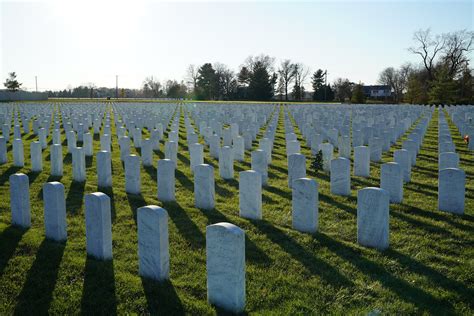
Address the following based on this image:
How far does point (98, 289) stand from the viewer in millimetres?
4090

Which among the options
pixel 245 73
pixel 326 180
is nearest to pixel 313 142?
pixel 326 180

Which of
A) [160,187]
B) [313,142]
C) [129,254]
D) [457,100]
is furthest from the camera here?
[457,100]

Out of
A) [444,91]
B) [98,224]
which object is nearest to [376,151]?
[98,224]

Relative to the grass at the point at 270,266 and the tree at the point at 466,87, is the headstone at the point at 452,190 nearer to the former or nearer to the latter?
the grass at the point at 270,266

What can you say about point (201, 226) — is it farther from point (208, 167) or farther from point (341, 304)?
point (341, 304)

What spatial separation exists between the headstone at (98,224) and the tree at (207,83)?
83.7 meters

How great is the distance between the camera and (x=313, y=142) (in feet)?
40.5

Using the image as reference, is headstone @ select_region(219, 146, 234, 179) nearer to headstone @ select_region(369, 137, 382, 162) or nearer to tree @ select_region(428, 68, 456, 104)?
headstone @ select_region(369, 137, 382, 162)

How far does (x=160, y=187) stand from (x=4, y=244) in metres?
2.66

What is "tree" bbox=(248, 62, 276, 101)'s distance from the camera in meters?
78.7

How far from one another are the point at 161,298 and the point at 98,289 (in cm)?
63

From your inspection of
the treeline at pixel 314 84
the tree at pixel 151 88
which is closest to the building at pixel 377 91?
the treeline at pixel 314 84

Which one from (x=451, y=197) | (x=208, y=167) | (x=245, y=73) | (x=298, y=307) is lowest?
(x=298, y=307)

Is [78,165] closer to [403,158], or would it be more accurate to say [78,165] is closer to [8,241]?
[8,241]
